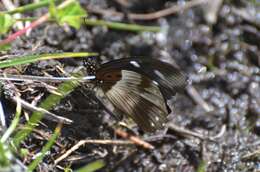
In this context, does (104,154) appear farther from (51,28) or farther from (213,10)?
(213,10)

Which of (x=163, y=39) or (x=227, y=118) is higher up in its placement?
(x=163, y=39)

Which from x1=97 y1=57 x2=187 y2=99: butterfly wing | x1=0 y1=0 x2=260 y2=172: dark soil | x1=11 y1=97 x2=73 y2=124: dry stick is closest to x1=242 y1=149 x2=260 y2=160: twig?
x1=0 y1=0 x2=260 y2=172: dark soil

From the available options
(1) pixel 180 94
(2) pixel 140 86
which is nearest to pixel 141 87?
(2) pixel 140 86

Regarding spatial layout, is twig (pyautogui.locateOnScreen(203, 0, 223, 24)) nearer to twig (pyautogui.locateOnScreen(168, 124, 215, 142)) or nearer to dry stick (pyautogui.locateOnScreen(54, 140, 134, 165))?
twig (pyautogui.locateOnScreen(168, 124, 215, 142))

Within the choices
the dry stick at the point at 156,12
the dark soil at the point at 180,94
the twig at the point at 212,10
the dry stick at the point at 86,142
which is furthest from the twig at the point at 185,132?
the twig at the point at 212,10

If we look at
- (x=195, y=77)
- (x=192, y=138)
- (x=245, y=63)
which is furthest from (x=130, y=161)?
(x=245, y=63)

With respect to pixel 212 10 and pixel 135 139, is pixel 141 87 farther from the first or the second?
pixel 212 10

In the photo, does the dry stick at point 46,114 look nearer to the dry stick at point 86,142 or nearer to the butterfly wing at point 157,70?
the dry stick at point 86,142
